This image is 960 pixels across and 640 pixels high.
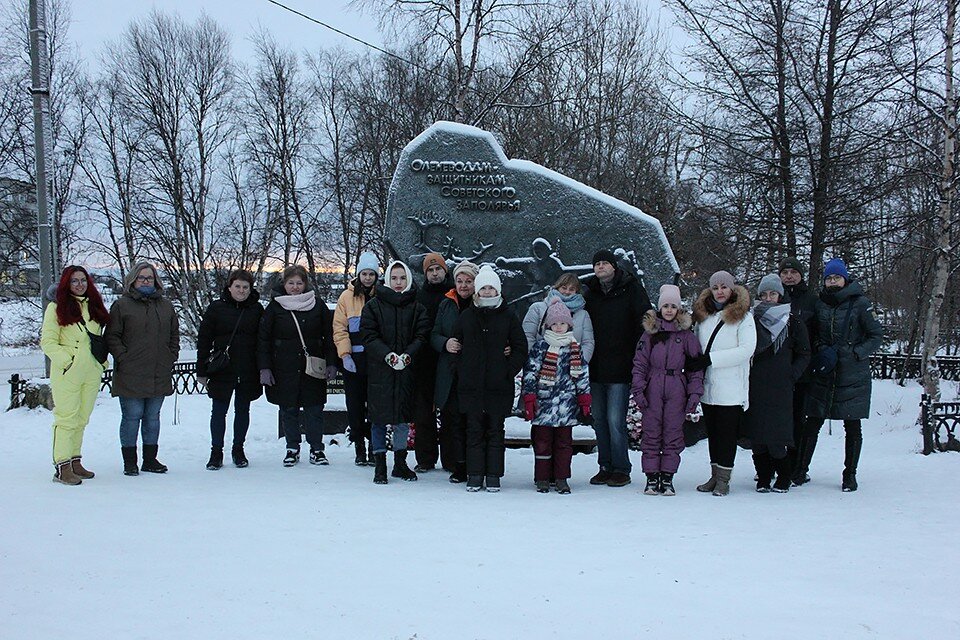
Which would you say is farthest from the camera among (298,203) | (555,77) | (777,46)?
(298,203)

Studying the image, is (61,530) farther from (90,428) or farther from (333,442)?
(90,428)

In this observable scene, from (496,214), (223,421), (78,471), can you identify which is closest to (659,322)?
(496,214)

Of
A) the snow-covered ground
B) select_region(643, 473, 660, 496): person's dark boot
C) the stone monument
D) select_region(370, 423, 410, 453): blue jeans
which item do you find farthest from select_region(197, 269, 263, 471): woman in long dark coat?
select_region(643, 473, 660, 496): person's dark boot

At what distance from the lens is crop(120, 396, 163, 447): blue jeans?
18.9ft

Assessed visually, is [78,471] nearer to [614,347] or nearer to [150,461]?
[150,461]

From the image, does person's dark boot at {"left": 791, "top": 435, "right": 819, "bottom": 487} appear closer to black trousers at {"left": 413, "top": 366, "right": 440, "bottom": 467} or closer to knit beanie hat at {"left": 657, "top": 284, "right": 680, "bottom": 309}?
knit beanie hat at {"left": 657, "top": 284, "right": 680, "bottom": 309}

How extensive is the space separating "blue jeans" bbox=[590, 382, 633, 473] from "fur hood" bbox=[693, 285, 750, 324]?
0.77m

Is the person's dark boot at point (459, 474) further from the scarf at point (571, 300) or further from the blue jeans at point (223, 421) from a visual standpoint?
the blue jeans at point (223, 421)

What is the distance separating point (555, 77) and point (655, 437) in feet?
59.0

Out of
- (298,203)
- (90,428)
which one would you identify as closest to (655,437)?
(90,428)

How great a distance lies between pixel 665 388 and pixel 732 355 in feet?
1.72

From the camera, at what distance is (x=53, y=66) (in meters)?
17.6

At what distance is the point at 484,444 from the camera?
544 centimetres

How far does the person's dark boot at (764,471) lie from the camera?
5.55 metres
